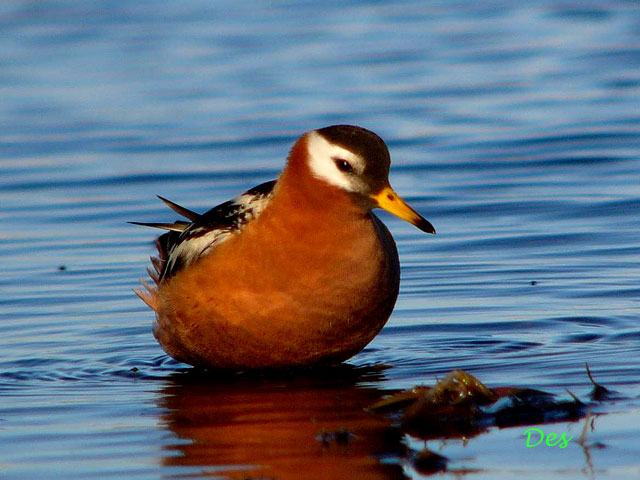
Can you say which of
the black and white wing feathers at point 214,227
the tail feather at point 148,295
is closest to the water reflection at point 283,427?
the tail feather at point 148,295

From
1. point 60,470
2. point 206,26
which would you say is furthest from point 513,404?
point 206,26

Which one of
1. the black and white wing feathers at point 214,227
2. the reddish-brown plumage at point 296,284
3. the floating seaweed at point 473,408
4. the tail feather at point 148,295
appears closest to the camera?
the floating seaweed at point 473,408

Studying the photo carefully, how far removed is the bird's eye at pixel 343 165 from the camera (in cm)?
757

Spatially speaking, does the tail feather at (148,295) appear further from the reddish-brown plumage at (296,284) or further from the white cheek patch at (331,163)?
the white cheek patch at (331,163)

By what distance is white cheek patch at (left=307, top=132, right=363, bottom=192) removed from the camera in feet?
24.8

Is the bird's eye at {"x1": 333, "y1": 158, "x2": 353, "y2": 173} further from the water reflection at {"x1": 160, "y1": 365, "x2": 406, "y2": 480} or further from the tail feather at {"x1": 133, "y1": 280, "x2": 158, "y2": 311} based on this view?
the tail feather at {"x1": 133, "y1": 280, "x2": 158, "y2": 311}

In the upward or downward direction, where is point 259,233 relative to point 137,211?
upward

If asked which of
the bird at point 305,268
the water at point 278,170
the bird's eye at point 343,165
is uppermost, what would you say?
the bird's eye at point 343,165

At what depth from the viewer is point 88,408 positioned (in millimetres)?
7105

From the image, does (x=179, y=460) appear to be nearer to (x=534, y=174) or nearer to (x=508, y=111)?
(x=534, y=174)

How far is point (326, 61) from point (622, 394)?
12.9 meters

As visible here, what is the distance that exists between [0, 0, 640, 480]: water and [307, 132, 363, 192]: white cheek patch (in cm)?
112

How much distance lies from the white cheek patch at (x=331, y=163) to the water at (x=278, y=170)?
1123 millimetres

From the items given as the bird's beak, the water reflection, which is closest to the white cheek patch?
the bird's beak
